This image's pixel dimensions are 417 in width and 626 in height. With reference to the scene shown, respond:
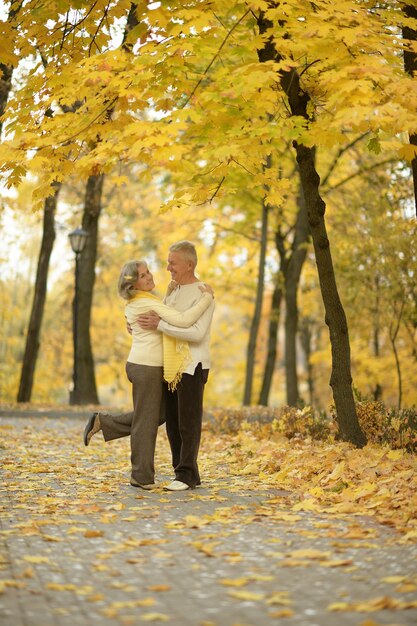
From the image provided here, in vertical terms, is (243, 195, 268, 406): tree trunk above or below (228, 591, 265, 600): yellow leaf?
above

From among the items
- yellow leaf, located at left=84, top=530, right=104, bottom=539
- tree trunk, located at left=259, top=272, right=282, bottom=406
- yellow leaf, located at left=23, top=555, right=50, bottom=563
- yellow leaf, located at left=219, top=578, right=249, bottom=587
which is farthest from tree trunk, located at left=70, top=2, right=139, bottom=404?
yellow leaf, located at left=219, top=578, right=249, bottom=587

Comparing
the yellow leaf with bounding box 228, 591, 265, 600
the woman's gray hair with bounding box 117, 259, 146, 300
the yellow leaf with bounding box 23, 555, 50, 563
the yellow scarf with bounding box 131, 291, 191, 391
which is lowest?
the yellow leaf with bounding box 23, 555, 50, 563

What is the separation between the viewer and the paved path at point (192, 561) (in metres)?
4.16

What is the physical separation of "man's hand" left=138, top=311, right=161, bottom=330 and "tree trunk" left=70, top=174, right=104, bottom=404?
13.7 metres

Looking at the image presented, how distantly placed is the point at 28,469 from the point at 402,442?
3.96m

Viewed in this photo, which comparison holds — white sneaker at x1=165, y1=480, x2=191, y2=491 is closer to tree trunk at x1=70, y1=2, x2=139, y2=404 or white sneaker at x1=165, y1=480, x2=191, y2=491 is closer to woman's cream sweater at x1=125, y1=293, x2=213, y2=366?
woman's cream sweater at x1=125, y1=293, x2=213, y2=366

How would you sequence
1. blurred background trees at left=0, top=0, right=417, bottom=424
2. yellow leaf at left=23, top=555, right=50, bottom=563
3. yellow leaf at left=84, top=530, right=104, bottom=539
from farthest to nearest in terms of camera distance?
blurred background trees at left=0, top=0, right=417, bottom=424 → yellow leaf at left=84, top=530, right=104, bottom=539 → yellow leaf at left=23, top=555, right=50, bottom=563

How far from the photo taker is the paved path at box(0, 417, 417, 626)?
4.16 meters

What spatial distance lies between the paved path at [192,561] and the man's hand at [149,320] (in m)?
1.46

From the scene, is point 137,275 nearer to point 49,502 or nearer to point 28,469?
point 49,502

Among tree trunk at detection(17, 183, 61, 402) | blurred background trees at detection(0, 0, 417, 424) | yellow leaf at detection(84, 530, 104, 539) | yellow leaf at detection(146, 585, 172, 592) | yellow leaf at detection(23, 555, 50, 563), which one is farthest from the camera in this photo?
tree trunk at detection(17, 183, 61, 402)

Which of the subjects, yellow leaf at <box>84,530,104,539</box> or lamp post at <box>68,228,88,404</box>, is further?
lamp post at <box>68,228,88,404</box>

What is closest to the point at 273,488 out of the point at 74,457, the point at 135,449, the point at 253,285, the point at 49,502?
the point at 135,449

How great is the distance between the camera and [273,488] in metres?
8.02
